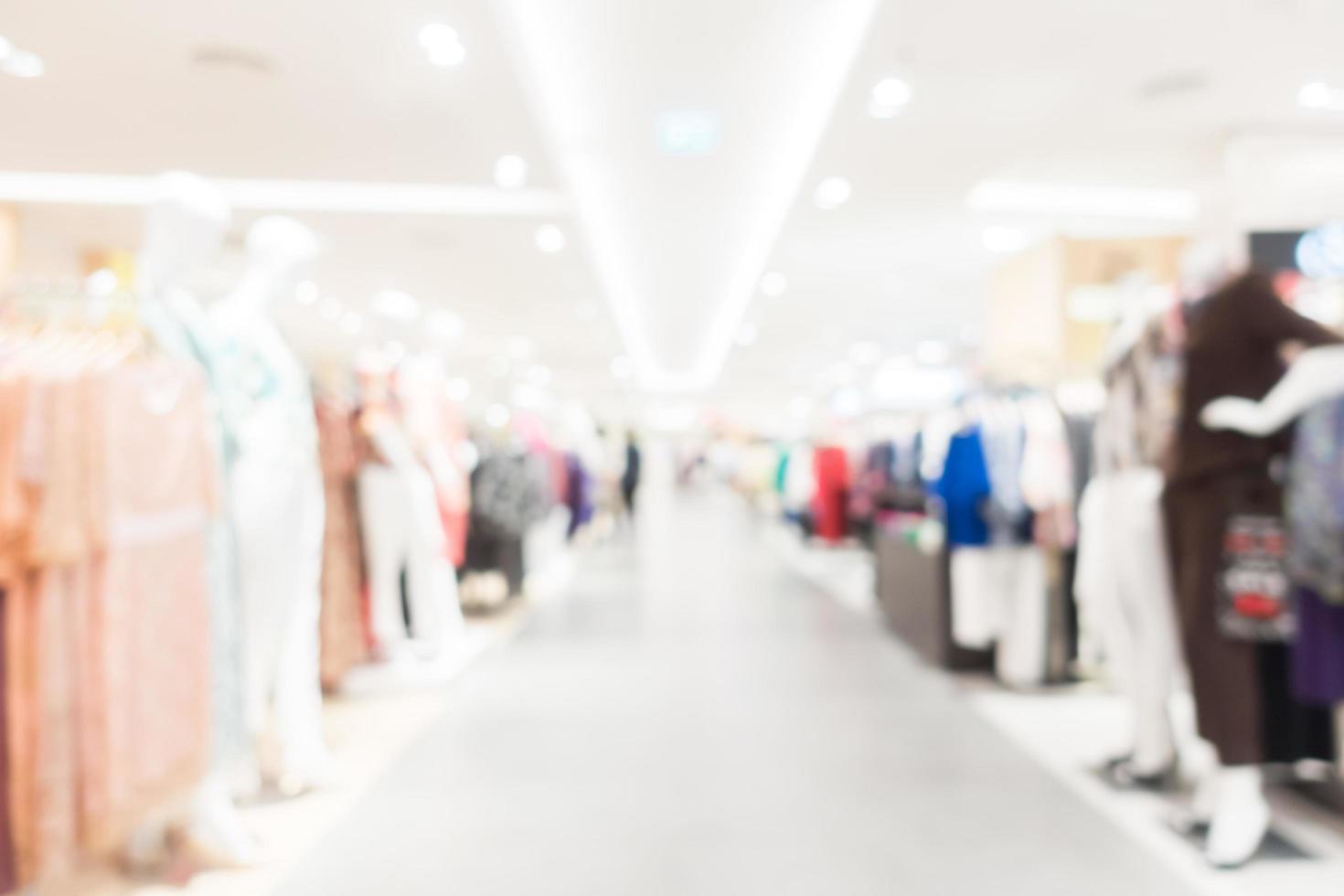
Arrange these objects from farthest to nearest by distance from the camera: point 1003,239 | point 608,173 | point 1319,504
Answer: point 1003,239 < point 608,173 < point 1319,504

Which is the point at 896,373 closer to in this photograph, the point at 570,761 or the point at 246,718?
the point at 570,761

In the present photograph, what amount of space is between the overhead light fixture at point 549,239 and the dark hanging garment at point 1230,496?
17.3 feet

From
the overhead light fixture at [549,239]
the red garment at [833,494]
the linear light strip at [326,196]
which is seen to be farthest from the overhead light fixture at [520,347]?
the linear light strip at [326,196]

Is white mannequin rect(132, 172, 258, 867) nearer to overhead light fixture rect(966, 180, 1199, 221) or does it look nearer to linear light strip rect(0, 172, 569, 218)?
linear light strip rect(0, 172, 569, 218)

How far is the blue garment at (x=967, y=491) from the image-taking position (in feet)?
13.8

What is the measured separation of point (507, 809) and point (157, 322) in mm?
1602

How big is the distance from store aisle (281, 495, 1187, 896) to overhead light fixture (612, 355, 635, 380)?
40.3 feet

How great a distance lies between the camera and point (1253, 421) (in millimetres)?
2285

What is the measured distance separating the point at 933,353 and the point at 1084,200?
9122 millimetres

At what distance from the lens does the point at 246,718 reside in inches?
99.3

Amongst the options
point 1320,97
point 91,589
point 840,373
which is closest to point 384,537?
point 91,589

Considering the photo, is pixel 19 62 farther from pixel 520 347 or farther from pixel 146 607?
pixel 520 347

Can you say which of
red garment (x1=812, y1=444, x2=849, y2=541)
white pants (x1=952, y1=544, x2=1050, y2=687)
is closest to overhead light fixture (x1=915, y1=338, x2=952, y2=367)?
red garment (x1=812, y1=444, x2=849, y2=541)

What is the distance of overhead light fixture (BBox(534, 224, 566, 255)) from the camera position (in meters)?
7.10
